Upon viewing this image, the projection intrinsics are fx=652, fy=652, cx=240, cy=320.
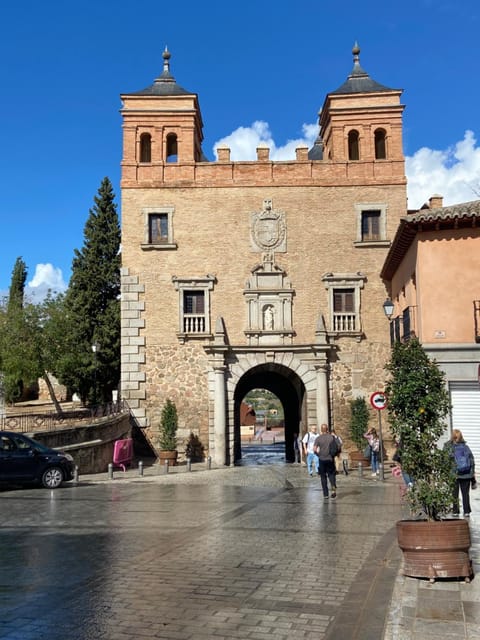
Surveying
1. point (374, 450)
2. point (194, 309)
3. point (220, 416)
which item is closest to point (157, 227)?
point (194, 309)

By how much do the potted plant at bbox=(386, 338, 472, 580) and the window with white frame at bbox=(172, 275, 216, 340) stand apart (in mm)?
17939

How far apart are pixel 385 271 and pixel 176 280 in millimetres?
8250

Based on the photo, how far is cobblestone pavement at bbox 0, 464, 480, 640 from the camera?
5.68 meters

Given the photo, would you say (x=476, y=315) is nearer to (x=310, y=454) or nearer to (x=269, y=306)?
(x=310, y=454)

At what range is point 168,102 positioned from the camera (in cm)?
2745

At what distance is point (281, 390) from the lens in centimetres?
3297

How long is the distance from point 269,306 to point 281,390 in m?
7.93

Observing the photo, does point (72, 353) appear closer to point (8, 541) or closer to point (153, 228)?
point (153, 228)

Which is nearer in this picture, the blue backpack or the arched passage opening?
the blue backpack

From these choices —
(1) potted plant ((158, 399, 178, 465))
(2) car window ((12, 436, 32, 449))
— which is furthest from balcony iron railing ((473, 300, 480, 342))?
(2) car window ((12, 436, 32, 449))

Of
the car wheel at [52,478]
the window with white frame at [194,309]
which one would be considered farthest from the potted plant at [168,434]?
the car wheel at [52,478]

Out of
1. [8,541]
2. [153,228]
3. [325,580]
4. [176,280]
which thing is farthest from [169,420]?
[325,580]

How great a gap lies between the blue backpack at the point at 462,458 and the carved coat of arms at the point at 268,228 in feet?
51.6

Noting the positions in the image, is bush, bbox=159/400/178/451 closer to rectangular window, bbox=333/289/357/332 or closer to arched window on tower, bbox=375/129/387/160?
rectangular window, bbox=333/289/357/332
